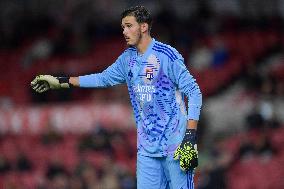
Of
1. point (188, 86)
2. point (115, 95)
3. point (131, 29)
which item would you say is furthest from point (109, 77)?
point (115, 95)

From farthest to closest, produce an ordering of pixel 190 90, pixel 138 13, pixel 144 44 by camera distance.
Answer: pixel 144 44 < pixel 138 13 < pixel 190 90

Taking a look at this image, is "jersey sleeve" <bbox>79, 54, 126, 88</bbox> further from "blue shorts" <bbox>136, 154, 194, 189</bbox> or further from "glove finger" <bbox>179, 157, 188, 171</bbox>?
"glove finger" <bbox>179, 157, 188, 171</bbox>

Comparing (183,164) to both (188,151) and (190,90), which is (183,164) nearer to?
(188,151)

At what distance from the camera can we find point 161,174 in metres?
7.45

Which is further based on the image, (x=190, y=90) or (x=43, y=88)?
(x=43, y=88)

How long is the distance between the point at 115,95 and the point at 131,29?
31.2 feet

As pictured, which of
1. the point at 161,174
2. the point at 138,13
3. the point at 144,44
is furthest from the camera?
the point at 161,174

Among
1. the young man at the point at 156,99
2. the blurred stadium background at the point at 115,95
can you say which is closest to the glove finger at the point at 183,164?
the young man at the point at 156,99

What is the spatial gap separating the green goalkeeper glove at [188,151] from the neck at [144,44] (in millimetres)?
847

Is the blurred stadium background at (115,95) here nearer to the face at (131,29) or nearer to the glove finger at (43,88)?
the glove finger at (43,88)

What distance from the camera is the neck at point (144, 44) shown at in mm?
7312

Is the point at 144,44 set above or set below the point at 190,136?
above

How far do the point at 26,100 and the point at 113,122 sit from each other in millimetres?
2226

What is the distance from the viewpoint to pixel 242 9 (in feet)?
62.6
